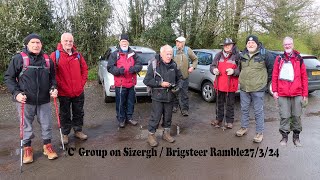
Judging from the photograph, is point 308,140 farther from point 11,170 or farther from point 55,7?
point 55,7

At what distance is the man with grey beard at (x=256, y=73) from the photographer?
5.57 metres

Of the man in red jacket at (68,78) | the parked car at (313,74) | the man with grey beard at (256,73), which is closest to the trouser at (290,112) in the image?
the man with grey beard at (256,73)

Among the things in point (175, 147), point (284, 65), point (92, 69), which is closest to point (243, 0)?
point (92, 69)

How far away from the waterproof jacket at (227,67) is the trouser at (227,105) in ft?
0.49

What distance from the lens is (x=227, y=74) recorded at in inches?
241

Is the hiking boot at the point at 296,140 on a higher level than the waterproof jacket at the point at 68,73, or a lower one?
lower

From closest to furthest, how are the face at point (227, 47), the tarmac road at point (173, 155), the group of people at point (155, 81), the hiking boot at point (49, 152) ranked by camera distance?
the tarmac road at point (173, 155) → the group of people at point (155, 81) → the hiking boot at point (49, 152) → the face at point (227, 47)

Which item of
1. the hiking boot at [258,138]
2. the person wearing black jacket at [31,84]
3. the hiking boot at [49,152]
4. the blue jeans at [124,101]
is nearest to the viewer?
the person wearing black jacket at [31,84]

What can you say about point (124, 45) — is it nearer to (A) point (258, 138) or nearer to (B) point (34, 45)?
(B) point (34, 45)

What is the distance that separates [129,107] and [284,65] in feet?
10.7

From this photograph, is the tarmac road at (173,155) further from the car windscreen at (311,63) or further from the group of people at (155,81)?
the car windscreen at (311,63)

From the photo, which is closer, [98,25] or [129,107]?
[129,107]

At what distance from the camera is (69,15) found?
49.0 feet

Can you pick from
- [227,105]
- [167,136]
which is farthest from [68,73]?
[227,105]
